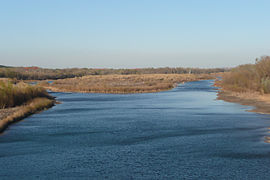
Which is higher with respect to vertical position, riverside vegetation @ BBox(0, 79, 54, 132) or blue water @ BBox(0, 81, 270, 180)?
riverside vegetation @ BBox(0, 79, 54, 132)

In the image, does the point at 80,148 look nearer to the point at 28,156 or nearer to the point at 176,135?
the point at 28,156

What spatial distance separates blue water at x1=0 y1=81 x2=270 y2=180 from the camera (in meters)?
14.8

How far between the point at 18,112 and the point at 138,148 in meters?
16.8

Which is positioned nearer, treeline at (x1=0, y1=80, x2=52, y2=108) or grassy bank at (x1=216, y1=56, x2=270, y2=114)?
treeline at (x1=0, y1=80, x2=52, y2=108)

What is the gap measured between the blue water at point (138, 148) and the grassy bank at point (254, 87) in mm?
11254

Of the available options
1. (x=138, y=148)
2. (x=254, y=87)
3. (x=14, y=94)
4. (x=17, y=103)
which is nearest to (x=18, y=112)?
(x=17, y=103)

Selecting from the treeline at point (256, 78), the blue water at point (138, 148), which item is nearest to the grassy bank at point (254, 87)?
the treeline at point (256, 78)

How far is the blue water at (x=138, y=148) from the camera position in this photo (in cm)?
1477

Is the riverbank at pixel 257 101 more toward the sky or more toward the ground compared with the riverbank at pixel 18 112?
more toward the sky

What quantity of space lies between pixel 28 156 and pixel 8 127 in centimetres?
967

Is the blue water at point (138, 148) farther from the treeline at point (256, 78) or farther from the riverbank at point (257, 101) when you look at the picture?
the treeline at point (256, 78)

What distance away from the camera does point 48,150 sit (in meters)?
18.8

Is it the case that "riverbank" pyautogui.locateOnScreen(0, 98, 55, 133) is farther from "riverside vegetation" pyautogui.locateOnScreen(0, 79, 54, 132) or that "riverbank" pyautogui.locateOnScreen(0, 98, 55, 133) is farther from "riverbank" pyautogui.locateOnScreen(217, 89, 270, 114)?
"riverbank" pyautogui.locateOnScreen(217, 89, 270, 114)


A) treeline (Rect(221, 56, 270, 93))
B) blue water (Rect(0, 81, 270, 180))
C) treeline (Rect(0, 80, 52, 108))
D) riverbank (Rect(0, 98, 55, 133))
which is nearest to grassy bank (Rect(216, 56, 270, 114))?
treeline (Rect(221, 56, 270, 93))
